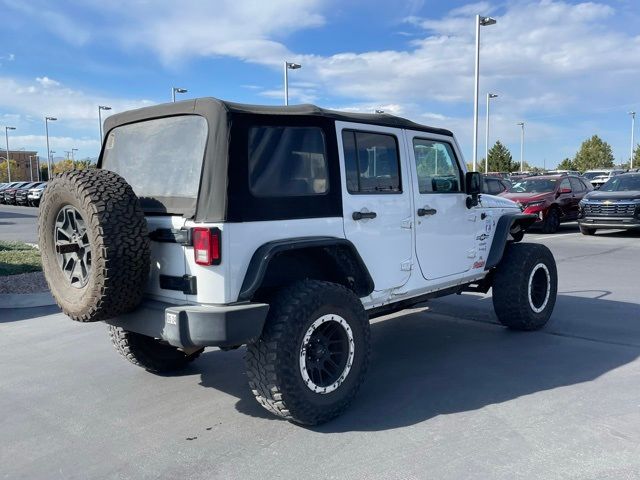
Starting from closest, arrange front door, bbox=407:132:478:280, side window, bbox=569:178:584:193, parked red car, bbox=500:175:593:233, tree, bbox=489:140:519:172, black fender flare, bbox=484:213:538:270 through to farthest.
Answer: front door, bbox=407:132:478:280, black fender flare, bbox=484:213:538:270, parked red car, bbox=500:175:593:233, side window, bbox=569:178:584:193, tree, bbox=489:140:519:172

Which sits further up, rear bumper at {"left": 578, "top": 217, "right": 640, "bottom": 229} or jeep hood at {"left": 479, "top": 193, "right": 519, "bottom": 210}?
jeep hood at {"left": 479, "top": 193, "right": 519, "bottom": 210}

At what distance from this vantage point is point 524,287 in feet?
18.6

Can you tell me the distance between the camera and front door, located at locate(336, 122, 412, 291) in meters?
4.12

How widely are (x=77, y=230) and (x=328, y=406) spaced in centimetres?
199

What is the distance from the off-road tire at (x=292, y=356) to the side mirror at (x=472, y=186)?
6.79ft

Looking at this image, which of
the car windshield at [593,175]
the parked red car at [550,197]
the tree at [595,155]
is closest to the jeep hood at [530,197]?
the parked red car at [550,197]

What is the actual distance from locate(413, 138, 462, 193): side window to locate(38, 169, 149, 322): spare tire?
2426mm

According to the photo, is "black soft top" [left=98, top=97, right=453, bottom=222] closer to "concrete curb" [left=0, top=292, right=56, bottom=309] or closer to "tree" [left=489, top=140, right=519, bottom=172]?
"concrete curb" [left=0, top=292, right=56, bottom=309]

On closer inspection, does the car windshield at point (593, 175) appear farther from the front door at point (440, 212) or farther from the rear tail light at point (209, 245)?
the rear tail light at point (209, 245)

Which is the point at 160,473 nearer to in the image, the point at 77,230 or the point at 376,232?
the point at 77,230

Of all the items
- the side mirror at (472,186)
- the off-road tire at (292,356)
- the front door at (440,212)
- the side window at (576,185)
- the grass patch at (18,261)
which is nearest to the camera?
the off-road tire at (292,356)

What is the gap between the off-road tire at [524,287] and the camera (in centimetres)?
565

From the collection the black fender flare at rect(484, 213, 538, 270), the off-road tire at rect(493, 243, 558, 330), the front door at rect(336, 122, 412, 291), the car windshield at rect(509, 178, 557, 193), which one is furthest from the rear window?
the car windshield at rect(509, 178, 557, 193)

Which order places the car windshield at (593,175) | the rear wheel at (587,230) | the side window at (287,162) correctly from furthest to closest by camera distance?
1. the car windshield at (593,175)
2. the rear wheel at (587,230)
3. the side window at (287,162)
